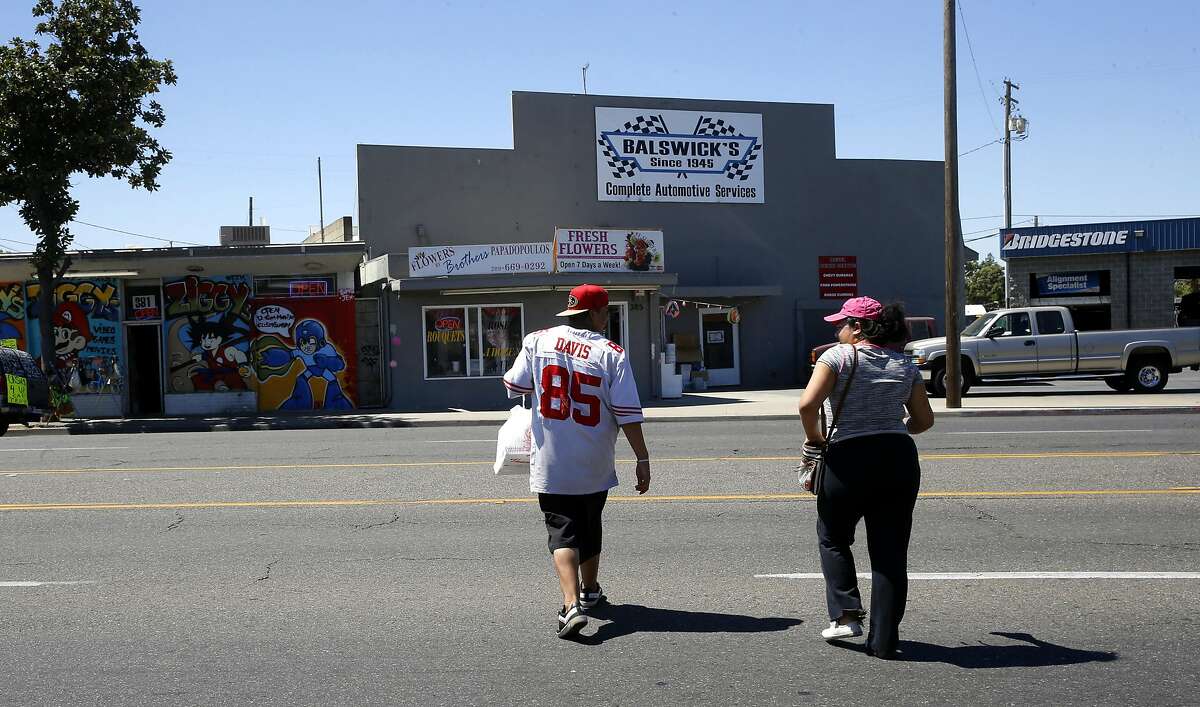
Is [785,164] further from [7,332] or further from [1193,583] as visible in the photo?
[1193,583]

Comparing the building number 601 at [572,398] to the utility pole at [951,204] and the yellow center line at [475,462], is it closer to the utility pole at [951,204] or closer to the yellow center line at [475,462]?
the yellow center line at [475,462]

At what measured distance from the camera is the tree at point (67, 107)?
785 inches

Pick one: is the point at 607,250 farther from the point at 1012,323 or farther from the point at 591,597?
the point at 591,597

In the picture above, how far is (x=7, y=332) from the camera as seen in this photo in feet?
81.0

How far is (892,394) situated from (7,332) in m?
24.7

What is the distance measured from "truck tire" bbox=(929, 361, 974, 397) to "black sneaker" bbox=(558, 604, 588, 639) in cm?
1954

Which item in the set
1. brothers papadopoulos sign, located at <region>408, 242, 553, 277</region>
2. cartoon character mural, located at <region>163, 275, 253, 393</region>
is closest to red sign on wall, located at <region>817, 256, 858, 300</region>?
brothers papadopoulos sign, located at <region>408, 242, 553, 277</region>

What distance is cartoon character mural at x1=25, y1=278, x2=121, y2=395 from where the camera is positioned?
24531 millimetres

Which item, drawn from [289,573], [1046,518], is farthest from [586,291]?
[1046,518]

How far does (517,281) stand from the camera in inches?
922

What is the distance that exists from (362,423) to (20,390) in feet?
20.1

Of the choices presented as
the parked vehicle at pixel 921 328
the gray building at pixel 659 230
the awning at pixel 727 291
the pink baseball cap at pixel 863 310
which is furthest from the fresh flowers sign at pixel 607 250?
the pink baseball cap at pixel 863 310

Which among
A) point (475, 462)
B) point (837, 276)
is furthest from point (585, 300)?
point (837, 276)

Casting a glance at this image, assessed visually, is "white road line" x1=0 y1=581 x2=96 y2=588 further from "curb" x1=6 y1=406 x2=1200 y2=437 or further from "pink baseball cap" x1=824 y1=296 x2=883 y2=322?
"curb" x1=6 y1=406 x2=1200 y2=437
